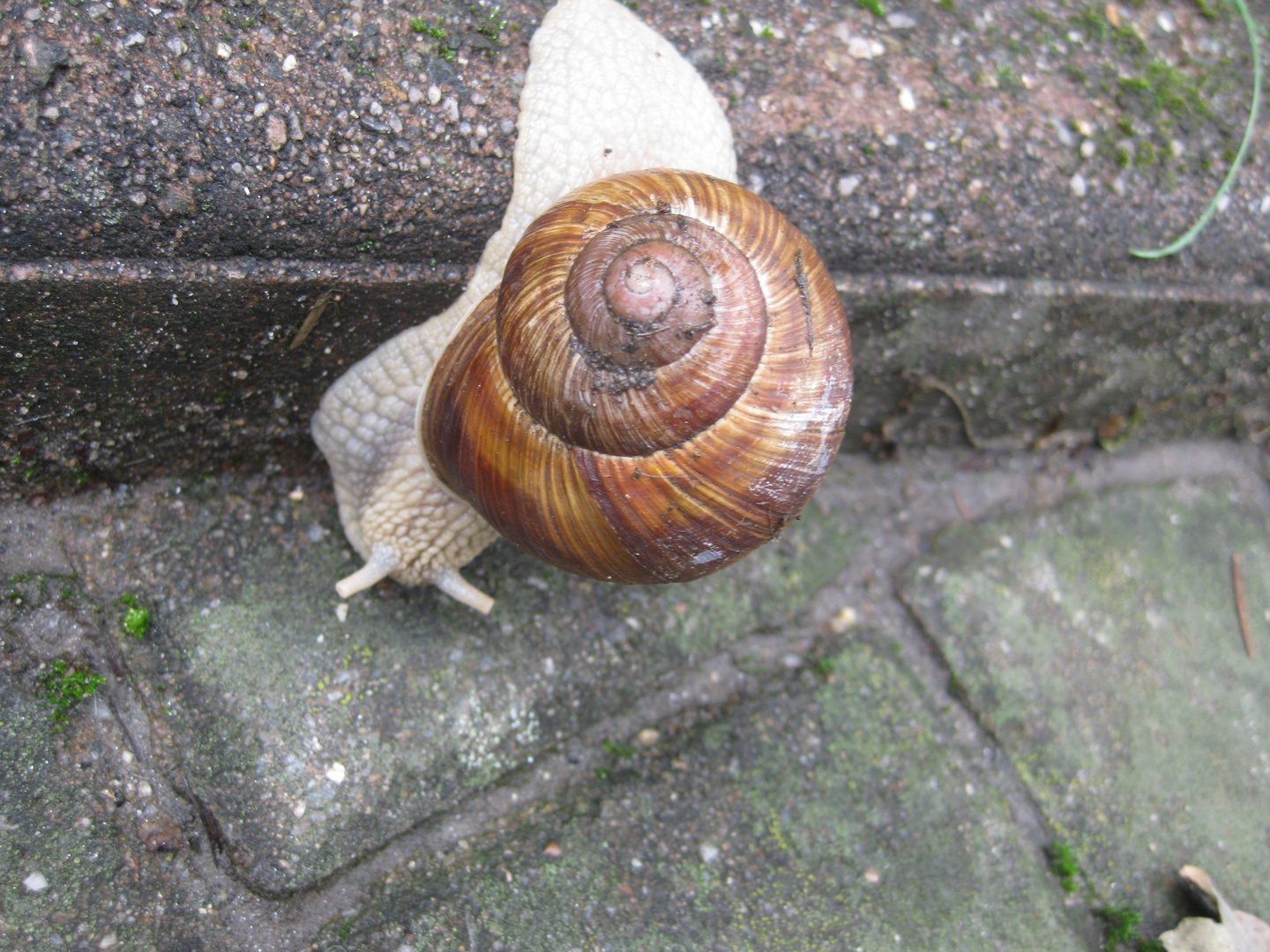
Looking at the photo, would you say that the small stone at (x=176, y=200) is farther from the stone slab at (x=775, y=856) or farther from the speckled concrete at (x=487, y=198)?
the stone slab at (x=775, y=856)

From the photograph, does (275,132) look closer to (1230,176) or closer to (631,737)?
(631,737)

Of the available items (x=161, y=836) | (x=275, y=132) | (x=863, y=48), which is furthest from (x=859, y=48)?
(x=161, y=836)

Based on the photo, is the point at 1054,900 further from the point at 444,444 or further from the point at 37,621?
the point at 37,621

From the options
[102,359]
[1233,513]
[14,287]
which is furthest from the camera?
[1233,513]

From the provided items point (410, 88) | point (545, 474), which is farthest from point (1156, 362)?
point (410, 88)

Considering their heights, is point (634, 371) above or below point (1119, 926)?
above

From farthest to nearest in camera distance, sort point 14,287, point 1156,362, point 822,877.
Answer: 1. point 1156,362
2. point 822,877
3. point 14,287

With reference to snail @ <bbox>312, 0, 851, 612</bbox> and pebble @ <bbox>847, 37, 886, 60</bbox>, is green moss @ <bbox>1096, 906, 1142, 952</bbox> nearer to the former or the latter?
snail @ <bbox>312, 0, 851, 612</bbox>
